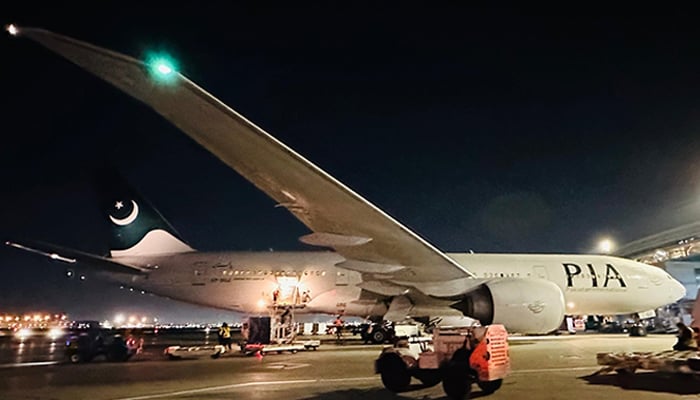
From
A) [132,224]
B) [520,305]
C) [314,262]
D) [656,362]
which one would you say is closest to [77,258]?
[132,224]

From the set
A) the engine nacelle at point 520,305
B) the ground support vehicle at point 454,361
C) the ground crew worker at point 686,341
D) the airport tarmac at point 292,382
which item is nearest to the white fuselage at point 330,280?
the airport tarmac at point 292,382

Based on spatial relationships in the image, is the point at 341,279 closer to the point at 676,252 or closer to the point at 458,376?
the point at 458,376

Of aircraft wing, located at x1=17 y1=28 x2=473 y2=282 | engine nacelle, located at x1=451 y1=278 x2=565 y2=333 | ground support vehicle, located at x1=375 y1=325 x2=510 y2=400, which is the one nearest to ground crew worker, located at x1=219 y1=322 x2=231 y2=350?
aircraft wing, located at x1=17 y1=28 x2=473 y2=282

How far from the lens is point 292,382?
1124 centimetres

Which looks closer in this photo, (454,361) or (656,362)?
(454,361)

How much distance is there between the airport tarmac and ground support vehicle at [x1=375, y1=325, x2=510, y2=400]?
31cm

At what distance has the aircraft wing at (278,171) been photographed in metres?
6.72

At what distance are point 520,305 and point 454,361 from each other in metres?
4.28

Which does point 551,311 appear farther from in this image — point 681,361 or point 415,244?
point 415,244

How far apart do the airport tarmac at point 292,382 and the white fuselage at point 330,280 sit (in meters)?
8.07

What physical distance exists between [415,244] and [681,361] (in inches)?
218

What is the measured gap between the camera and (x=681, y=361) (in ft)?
33.8

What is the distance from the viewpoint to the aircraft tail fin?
27.3 m

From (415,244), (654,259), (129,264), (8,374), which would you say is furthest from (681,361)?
(654,259)
